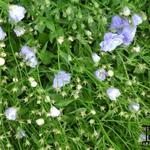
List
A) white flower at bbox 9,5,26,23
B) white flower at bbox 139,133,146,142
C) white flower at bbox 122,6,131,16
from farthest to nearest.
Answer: white flower at bbox 139,133,146,142 → white flower at bbox 122,6,131,16 → white flower at bbox 9,5,26,23

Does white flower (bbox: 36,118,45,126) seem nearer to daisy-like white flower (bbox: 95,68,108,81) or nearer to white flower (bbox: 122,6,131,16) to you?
daisy-like white flower (bbox: 95,68,108,81)

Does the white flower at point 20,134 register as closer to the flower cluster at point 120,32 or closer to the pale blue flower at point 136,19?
the flower cluster at point 120,32

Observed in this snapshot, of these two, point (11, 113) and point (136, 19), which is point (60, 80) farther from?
point (136, 19)

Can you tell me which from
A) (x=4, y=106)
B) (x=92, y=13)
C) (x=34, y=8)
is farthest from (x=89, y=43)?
(x=4, y=106)

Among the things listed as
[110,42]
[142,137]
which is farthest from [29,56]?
[142,137]

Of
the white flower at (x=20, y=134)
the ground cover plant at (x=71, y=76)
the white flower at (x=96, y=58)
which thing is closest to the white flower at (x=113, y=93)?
the ground cover plant at (x=71, y=76)

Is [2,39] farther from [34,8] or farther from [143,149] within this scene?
[143,149]

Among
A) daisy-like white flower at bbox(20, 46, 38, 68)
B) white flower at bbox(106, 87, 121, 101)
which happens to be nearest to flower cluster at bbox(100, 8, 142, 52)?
white flower at bbox(106, 87, 121, 101)
